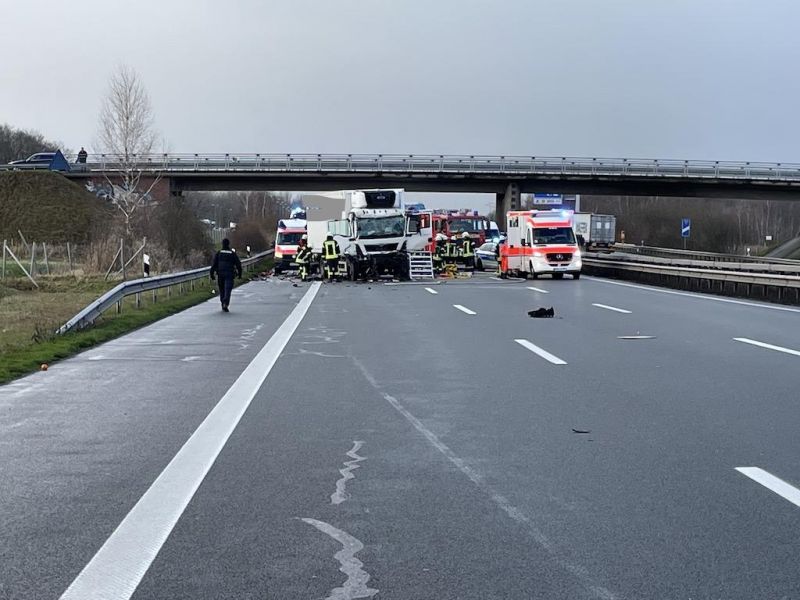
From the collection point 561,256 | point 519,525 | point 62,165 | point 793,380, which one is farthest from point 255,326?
point 62,165

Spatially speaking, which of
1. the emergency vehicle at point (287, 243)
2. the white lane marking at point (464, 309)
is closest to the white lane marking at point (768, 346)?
the white lane marking at point (464, 309)

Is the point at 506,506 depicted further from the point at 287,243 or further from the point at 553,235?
the point at 287,243

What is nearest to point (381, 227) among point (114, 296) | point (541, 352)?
point (114, 296)

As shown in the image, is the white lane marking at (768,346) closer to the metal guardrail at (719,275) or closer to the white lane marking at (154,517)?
the white lane marking at (154,517)

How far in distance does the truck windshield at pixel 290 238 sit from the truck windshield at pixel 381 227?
12.6m

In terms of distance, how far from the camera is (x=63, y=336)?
16906mm

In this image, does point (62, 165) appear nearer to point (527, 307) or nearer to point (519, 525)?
point (527, 307)

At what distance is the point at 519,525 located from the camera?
5.70 meters

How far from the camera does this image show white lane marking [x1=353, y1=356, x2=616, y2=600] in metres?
4.76

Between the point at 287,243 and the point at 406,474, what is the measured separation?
46.2m

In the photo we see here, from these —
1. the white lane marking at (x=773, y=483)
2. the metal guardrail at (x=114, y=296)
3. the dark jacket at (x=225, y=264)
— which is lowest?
the metal guardrail at (x=114, y=296)

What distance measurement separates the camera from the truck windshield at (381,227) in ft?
133

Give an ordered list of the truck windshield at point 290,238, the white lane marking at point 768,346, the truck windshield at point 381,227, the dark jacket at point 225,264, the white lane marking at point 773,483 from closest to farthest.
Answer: the white lane marking at point 773,483 → the white lane marking at point 768,346 → the dark jacket at point 225,264 → the truck windshield at point 381,227 → the truck windshield at point 290,238

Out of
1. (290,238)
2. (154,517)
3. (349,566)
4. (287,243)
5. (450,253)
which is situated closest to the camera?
(349,566)
